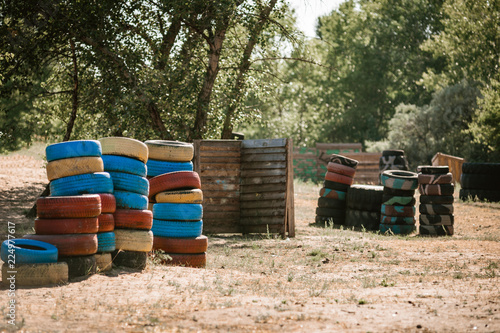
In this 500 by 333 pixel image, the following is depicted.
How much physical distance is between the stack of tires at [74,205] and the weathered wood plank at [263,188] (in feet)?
19.7

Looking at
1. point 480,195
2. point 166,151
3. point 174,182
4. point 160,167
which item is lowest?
point 480,195

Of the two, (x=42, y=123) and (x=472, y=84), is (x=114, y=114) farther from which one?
(x=472, y=84)

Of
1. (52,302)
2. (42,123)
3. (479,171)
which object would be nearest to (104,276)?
(52,302)

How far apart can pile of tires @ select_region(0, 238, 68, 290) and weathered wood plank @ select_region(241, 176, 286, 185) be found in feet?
22.8

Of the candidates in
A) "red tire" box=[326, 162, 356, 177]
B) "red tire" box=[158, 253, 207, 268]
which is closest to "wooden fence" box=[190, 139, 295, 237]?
"red tire" box=[326, 162, 356, 177]

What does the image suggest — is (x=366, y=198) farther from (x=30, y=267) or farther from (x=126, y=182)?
(x=30, y=267)

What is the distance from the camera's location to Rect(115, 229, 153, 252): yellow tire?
25.3 feet

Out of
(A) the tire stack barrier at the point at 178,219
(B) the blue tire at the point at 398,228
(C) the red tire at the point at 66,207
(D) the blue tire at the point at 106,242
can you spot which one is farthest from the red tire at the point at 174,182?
(B) the blue tire at the point at 398,228

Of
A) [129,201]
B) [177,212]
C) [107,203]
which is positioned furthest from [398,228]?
[107,203]

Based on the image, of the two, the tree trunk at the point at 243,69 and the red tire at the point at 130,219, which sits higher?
the tree trunk at the point at 243,69

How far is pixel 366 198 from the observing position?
49.1ft

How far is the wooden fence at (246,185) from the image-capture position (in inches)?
514

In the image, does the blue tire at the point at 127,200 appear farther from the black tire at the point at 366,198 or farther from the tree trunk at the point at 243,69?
the tree trunk at the point at 243,69

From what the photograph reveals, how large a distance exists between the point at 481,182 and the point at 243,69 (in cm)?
945
